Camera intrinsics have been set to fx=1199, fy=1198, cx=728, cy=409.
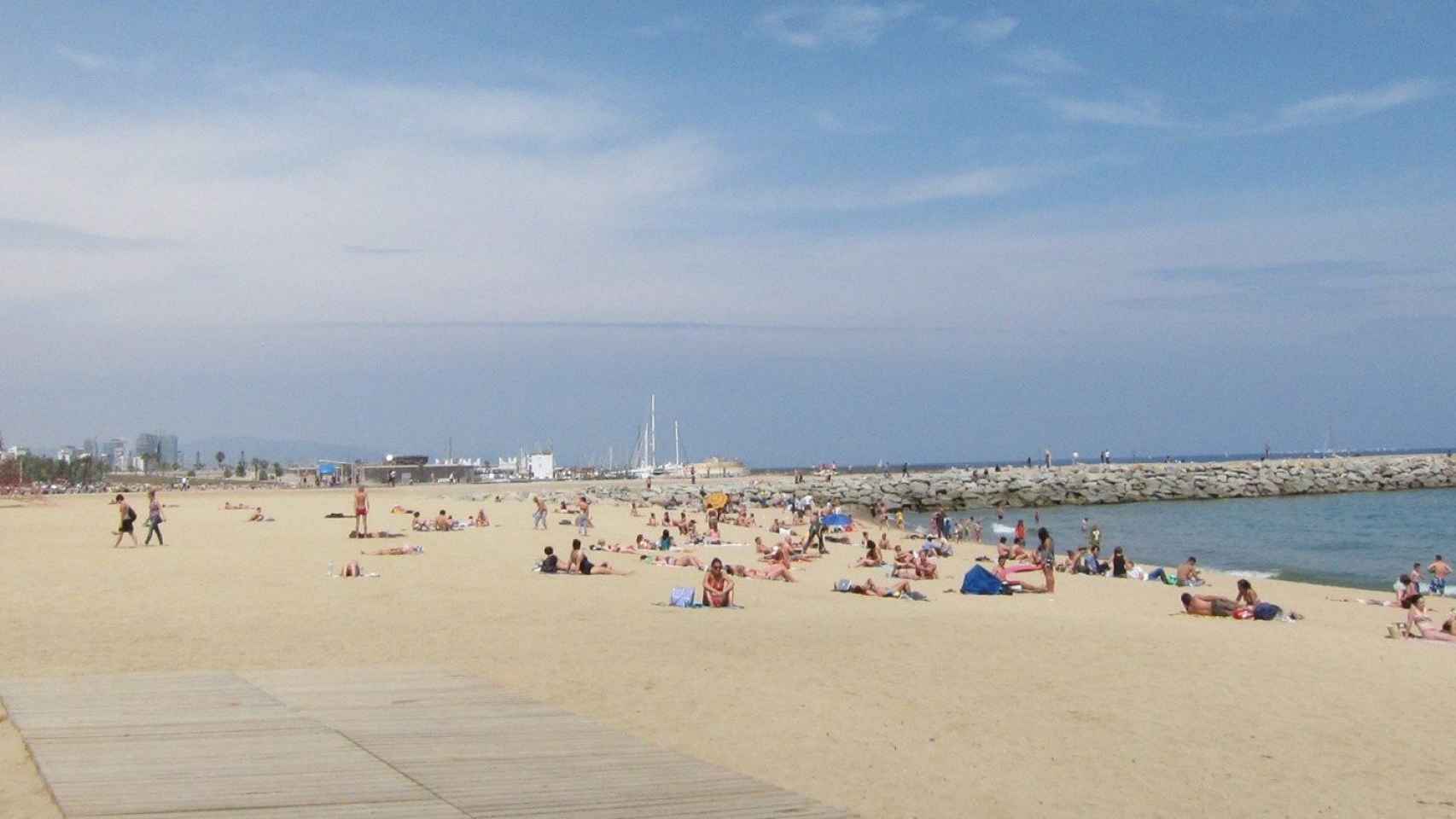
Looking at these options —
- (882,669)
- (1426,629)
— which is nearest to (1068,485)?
(1426,629)

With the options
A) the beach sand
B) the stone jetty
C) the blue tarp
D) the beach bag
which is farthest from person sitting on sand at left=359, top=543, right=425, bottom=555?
the stone jetty

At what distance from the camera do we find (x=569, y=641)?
11.7 m

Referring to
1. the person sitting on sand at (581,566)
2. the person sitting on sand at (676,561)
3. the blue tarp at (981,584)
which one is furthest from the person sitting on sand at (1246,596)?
the person sitting on sand at (581,566)

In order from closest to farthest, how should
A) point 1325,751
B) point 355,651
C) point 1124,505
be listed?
1. point 1325,751
2. point 355,651
3. point 1124,505

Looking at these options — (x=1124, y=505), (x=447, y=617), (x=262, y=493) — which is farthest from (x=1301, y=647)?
(x=262, y=493)

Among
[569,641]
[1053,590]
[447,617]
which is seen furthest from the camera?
[1053,590]

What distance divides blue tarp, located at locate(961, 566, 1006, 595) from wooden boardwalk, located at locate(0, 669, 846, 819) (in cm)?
1039

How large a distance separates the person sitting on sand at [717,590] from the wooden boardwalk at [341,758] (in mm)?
6244

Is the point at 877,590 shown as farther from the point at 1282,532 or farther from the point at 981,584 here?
the point at 1282,532

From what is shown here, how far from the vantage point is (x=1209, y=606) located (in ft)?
50.2

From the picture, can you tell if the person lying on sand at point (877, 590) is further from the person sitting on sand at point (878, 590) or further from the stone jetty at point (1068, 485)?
the stone jetty at point (1068, 485)

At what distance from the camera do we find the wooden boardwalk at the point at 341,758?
18.7 ft

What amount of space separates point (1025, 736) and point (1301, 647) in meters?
Answer: 5.56

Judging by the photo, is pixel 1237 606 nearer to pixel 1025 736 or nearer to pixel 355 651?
pixel 1025 736
